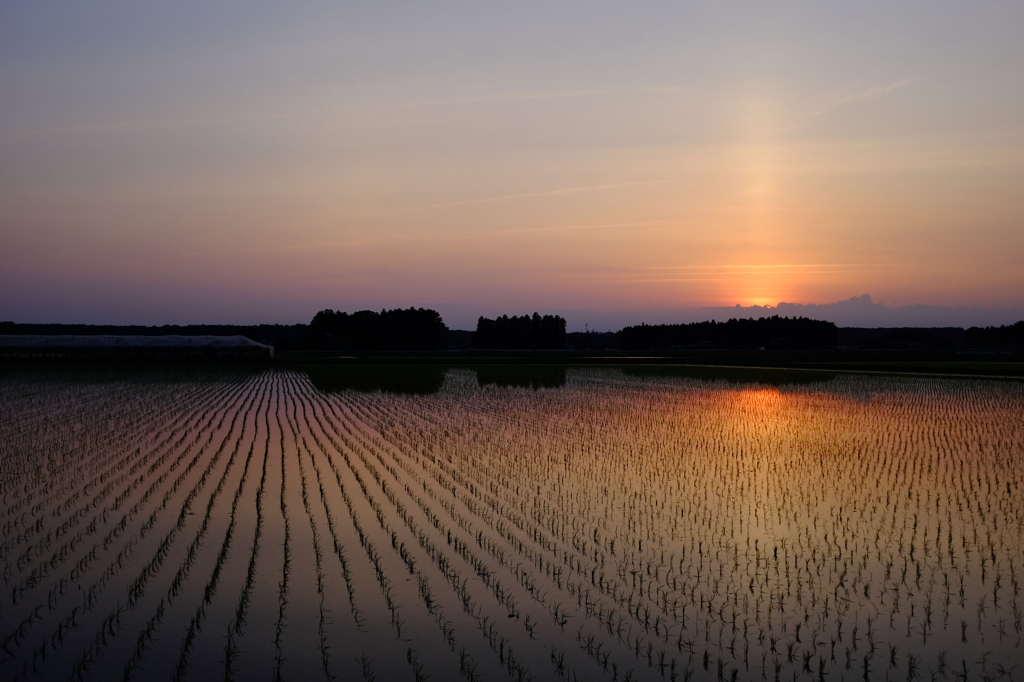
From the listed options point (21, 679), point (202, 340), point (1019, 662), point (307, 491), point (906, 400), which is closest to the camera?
point (21, 679)

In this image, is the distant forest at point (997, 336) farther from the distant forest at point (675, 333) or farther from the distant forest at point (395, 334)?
the distant forest at point (395, 334)

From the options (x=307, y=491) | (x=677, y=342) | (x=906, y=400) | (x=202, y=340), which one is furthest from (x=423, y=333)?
(x=307, y=491)

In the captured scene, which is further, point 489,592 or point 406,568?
point 406,568

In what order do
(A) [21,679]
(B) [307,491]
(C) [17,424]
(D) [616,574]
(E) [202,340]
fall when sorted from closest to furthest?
(A) [21,679] → (D) [616,574] → (B) [307,491] → (C) [17,424] → (E) [202,340]

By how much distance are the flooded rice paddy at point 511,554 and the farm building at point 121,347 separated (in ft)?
Answer: 223

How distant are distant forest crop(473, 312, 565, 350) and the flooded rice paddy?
482 ft

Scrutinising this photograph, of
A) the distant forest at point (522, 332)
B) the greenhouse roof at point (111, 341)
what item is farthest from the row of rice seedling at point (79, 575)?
the distant forest at point (522, 332)

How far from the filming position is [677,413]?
25.8 m

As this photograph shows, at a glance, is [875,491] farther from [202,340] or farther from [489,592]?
[202,340]

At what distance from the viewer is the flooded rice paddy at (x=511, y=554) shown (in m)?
6.30

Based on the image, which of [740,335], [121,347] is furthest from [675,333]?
[121,347]

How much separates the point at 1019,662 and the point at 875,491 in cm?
687

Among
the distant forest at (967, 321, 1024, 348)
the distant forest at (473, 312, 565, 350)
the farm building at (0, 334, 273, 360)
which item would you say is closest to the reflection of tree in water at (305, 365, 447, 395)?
the farm building at (0, 334, 273, 360)

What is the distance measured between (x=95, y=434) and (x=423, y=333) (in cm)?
11282
